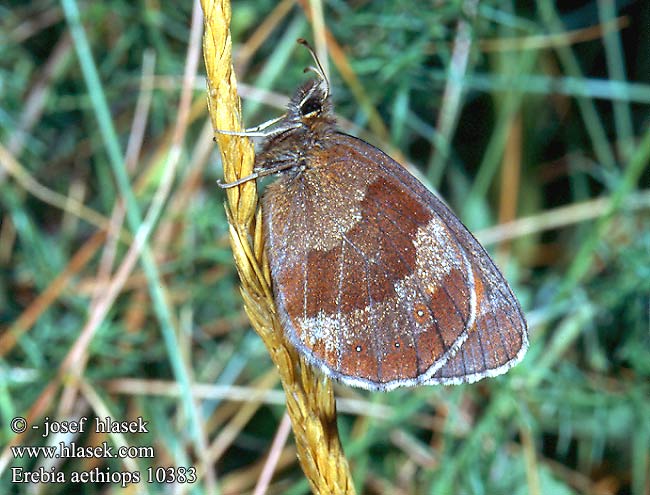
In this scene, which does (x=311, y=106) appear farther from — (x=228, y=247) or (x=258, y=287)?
(x=228, y=247)

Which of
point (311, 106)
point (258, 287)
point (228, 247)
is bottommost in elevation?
point (258, 287)

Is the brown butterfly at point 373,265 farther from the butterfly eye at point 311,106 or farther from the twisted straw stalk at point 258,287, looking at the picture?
the twisted straw stalk at point 258,287

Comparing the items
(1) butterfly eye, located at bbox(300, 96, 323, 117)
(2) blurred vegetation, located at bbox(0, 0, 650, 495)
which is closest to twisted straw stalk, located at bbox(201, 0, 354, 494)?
(1) butterfly eye, located at bbox(300, 96, 323, 117)

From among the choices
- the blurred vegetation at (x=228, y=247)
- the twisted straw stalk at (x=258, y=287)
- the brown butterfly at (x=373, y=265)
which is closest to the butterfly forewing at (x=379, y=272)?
the brown butterfly at (x=373, y=265)

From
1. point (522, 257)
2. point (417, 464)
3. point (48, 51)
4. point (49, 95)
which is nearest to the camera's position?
point (417, 464)

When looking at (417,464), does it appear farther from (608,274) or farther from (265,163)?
(265,163)

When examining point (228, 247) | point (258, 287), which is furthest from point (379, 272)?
point (228, 247)

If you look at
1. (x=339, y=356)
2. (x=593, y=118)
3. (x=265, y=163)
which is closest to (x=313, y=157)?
(x=265, y=163)
